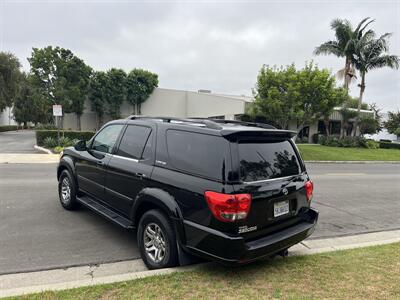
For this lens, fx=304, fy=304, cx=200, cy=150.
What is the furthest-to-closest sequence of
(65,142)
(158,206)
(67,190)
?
(65,142), (67,190), (158,206)

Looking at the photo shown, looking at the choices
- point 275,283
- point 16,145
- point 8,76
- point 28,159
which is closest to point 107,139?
point 275,283

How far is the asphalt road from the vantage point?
408 cm

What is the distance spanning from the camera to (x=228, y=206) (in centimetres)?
302

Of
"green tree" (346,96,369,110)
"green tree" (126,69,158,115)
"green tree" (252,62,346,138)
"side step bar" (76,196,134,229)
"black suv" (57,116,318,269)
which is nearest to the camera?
"black suv" (57,116,318,269)

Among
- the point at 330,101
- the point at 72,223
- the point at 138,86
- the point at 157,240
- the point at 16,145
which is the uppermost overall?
the point at 138,86

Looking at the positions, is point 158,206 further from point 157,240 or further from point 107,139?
point 107,139

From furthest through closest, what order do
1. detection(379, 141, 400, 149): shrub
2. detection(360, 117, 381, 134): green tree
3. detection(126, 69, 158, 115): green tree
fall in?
detection(126, 69, 158, 115): green tree → detection(360, 117, 381, 134): green tree → detection(379, 141, 400, 149): shrub

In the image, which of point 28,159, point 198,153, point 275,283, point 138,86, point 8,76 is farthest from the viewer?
point 8,76

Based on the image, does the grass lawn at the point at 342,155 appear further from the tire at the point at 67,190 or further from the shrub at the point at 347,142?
the tire at the point at 67,190

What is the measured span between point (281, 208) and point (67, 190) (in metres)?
4.30

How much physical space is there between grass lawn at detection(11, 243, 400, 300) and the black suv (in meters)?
0.29

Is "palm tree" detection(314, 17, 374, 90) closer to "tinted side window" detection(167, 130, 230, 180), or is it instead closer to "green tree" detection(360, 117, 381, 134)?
"green tree" detection(360, 117, 381, 134)

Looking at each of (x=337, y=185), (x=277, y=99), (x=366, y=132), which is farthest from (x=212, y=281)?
(x=366, y=132)

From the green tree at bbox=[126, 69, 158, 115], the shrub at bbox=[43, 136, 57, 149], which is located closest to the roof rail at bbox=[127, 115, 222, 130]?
the shrub at bbox=[43, 136, 57, 149]
